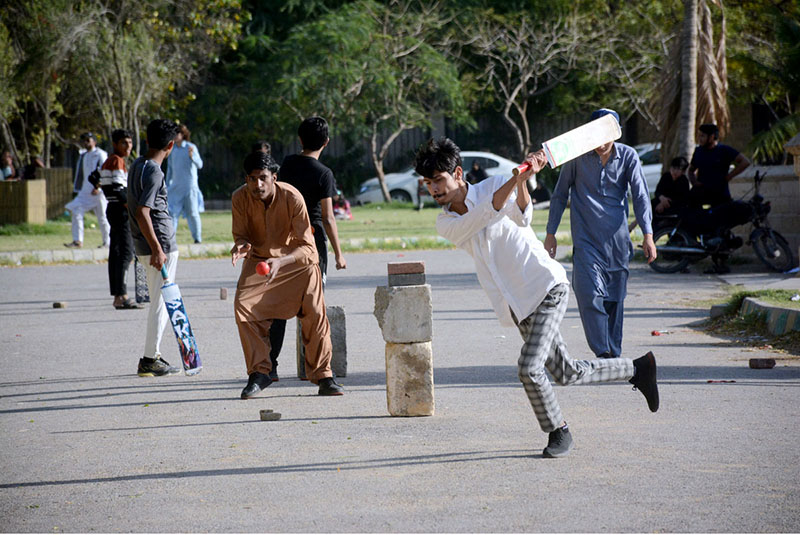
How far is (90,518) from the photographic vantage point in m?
4.71

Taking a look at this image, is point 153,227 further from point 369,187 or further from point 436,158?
point 369,187

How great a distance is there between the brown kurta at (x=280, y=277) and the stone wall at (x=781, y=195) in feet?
32.4

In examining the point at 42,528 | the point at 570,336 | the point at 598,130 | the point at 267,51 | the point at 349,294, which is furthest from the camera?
the point at 267,51

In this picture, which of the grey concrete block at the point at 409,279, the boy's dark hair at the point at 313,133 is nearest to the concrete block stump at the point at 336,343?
the boy's dark hair at the point at 313,133

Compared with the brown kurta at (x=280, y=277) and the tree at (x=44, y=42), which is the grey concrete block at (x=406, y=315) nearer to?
the brown kurta at (x=280, y=277)

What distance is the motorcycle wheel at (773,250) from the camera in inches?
576

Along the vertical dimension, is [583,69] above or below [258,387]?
above

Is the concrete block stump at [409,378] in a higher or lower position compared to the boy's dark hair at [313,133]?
lower

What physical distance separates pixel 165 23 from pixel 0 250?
38.5ft

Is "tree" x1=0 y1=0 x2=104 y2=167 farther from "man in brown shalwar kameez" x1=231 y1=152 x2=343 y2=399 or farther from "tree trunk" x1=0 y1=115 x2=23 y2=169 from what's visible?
"man in brown shalwar kameez" x1=231 y1=152 x2=343 y2=399

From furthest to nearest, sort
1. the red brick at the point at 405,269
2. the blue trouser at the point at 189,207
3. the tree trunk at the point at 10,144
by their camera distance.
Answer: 1. the tree trunk at the point at 10,144
2. the blue trouser at the point at 189,207
3. the red brick at the point at 405,269

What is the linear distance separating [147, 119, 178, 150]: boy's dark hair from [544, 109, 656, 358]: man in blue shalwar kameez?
2.91 meters

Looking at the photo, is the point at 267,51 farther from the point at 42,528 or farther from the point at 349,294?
the point at 42,528

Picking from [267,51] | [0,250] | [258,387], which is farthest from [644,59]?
[258,387]
